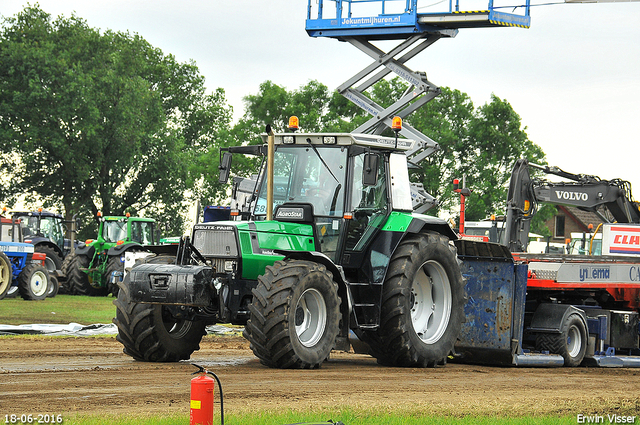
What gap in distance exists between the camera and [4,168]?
4369cm

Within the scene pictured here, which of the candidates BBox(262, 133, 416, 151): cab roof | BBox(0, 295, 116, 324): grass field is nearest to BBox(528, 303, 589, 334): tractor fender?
BBox(262, 133, 416, 151): cab roof

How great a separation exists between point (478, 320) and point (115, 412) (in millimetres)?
6444

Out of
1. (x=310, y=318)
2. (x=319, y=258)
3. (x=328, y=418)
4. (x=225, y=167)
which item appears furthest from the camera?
(x=225, y=167)

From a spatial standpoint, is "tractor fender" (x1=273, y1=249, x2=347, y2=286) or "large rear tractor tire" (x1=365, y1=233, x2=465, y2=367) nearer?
"tractor fender" (x1=273, y1=249, x2=347, y2=286)

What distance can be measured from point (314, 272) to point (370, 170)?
4.75ft

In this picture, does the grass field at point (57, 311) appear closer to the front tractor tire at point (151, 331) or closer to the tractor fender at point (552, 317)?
the front tractor tire at point (151, 331)

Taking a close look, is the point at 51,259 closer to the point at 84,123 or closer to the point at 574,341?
the point at 84,123

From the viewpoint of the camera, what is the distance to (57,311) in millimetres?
20203

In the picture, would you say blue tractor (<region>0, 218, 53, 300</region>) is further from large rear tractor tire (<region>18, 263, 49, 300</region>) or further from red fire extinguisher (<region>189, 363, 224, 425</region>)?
red fire extinguisher (<region>189, 363, 224, 425</region>)

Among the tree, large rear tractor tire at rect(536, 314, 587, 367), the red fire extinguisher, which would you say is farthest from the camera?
the tree

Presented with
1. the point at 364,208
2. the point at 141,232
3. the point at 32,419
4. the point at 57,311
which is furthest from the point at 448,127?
the point at 32,419

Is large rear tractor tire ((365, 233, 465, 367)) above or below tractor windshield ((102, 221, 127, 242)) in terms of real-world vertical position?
below

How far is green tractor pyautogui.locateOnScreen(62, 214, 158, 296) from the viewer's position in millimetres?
27812

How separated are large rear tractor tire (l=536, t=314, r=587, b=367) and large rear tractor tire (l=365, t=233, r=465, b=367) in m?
1.64
